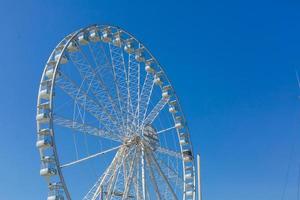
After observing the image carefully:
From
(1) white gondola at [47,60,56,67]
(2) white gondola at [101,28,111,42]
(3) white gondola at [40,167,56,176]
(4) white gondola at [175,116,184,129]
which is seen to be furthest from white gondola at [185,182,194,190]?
(1) white gondola at [47,60,56,67]

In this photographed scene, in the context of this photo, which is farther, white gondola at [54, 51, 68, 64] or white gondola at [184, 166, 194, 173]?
white gondola at [184, 166, 194, 173]

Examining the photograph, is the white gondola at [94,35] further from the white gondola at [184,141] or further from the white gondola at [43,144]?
the white gondola at [184,141]

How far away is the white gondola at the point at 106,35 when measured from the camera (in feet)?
112

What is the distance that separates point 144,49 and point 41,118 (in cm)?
1219

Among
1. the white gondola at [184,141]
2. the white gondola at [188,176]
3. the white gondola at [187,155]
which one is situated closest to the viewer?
the white gondola at [188,176]

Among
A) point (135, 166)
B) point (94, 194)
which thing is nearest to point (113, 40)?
point (135, 166)

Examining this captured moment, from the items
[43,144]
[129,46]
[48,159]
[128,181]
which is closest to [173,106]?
[129,46]

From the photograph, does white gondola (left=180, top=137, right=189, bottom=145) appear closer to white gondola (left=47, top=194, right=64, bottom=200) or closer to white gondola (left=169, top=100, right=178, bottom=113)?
white gondola (left=169, top=100, right=178, bottom=113)

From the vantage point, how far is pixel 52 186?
26.4 meters

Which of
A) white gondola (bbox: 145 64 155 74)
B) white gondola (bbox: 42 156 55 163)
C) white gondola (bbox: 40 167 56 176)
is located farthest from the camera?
white gondola (bbox: 145 64 155 74)

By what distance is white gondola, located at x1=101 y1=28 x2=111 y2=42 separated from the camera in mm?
34138

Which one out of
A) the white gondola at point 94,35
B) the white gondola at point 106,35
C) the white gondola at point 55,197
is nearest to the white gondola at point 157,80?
the white gondola at point 106,35

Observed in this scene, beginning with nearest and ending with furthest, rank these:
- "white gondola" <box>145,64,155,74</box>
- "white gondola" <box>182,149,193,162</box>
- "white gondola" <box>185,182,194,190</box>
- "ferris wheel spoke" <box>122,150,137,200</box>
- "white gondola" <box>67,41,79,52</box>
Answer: "ferris wheel spoke" <box>122,150,137,200</box>, "white gondola" <box>67,41,79,52</box>, "white gondola" <box>185,182,194,190</box>, "white gondola" <box>182,149,193,162</box>, "white gondola" <box>145,64,155,74</box>

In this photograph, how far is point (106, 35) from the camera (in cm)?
3431
